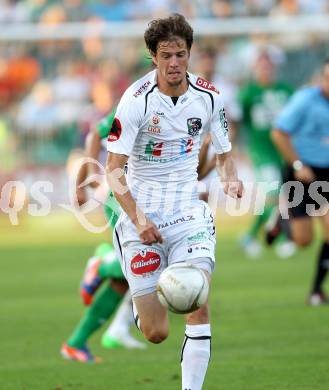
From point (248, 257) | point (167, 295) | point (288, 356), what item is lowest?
point (248, 257)

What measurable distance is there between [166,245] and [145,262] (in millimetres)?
174

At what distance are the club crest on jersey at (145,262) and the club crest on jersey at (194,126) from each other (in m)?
0.79

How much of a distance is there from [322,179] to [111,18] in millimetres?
11937

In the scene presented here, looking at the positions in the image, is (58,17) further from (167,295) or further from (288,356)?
(167,295)

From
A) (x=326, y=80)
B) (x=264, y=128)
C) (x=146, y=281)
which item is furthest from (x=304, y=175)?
(x=264, y=128)

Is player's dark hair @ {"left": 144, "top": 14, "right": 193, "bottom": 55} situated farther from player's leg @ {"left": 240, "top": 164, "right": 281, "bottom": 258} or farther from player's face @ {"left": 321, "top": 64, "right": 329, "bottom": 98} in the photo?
player's leg @ {"left": 240, "top": 164, "right": 281, "bottom": 258}

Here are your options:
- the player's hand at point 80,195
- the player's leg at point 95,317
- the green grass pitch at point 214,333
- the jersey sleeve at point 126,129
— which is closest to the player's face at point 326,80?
the green grass pitch at point 214,333

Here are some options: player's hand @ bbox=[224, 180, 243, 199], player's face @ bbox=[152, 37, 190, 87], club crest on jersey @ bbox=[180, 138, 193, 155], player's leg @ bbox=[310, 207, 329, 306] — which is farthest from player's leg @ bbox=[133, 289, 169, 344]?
player's leg @ bbox=[310, 207, 329, 306]

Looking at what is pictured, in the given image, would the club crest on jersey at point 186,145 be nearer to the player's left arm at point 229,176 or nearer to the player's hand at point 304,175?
the player's left arm at point 229,176

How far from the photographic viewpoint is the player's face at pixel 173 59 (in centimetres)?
663

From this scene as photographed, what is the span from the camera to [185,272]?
6.44m

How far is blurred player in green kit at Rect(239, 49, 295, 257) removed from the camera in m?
16.6

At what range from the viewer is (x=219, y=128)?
23.4ft

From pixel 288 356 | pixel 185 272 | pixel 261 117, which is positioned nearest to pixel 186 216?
pixel 185 272
